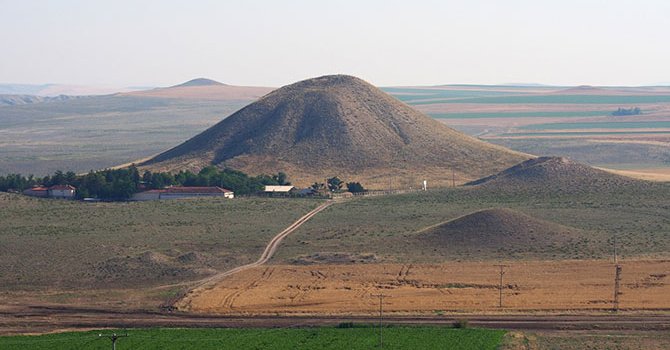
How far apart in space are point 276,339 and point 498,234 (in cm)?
4468

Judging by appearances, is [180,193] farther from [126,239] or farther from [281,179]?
[126,239]

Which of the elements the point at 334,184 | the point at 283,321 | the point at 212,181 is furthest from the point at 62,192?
the point at 283,321

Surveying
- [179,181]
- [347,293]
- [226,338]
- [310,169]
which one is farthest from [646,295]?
[310,169]

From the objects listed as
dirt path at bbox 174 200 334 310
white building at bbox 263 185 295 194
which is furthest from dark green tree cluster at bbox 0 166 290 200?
dirt path at bbox 174 200 334 310

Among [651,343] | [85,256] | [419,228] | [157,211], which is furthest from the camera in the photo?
[157,211]

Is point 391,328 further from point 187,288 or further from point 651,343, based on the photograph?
point 187,288

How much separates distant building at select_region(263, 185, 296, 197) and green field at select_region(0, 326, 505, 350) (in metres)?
81.0

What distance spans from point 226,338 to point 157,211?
63899 mm

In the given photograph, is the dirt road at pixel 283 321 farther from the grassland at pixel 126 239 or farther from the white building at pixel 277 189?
the white building at pixel 277 189

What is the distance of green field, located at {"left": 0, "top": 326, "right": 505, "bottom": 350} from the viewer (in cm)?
6769

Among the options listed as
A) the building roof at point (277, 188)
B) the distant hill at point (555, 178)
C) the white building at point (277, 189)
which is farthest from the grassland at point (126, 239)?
the distant hill at point (555, 178)

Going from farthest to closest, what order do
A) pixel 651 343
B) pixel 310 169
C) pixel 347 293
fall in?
1. pixel 310 169
2. pixel 347 293
3. pixel 651 343

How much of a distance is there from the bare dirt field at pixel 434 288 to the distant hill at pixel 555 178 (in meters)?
52.6

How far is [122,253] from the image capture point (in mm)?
104375
